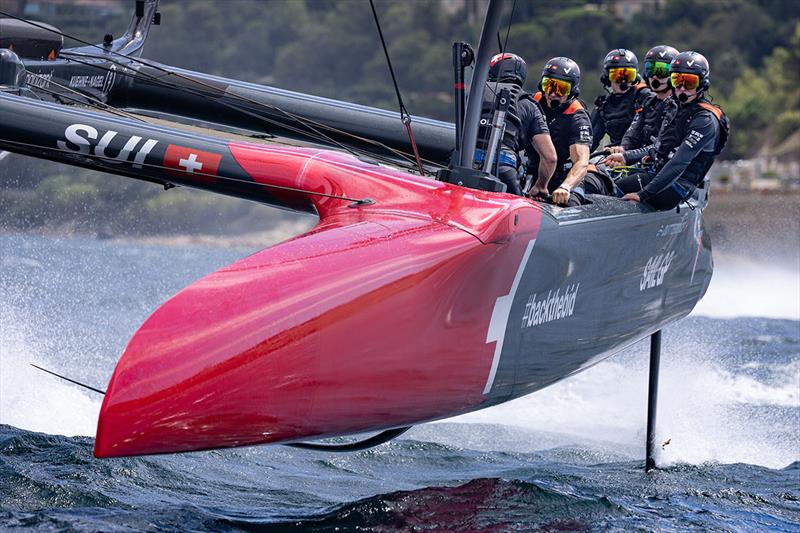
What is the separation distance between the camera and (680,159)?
19.0 ft

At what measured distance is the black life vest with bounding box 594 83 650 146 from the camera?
7031 millimetres

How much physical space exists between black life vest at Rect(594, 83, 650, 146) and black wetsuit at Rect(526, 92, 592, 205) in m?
1.05

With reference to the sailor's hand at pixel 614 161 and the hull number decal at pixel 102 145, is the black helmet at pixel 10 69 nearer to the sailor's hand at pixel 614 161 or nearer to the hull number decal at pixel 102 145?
the hull number decal at pixel 102 145

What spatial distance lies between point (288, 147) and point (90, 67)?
8.13ft

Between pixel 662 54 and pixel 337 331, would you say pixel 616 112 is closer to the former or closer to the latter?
pixel 662 54

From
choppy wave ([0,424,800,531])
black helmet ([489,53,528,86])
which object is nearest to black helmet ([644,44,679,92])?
black helmet ([489,53,528,86])

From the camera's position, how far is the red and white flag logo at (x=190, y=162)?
4645mm

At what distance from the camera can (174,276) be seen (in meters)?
17.3

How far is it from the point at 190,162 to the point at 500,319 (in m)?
1.39

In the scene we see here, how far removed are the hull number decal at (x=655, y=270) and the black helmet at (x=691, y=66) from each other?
34.1 inches

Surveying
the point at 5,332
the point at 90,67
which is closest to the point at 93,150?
the point at 90,67

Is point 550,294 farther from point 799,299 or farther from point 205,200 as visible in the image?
point 205,200

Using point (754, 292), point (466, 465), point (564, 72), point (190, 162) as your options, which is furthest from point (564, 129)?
point (754, 292)

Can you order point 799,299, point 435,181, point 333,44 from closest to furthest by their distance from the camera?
1. point 435,181
2. point 799,299
3. point 333,44
